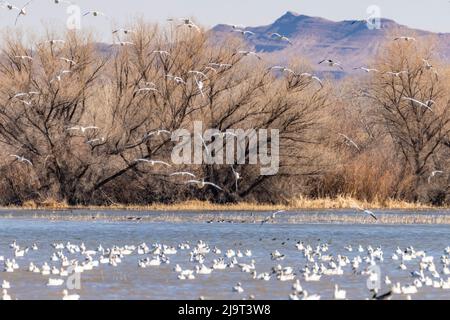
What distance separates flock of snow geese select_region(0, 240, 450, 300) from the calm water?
0.37 ft

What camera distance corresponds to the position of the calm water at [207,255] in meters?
20.3


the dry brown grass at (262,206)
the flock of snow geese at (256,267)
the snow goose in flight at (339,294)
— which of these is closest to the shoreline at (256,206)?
the dry brown grass at (262,206)

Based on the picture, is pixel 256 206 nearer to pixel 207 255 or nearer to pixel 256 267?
pixel 207 255

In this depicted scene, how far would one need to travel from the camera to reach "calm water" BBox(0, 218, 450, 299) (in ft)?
66.5

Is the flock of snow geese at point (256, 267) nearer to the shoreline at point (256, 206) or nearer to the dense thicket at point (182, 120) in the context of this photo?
the shoreline at point (256, 206)

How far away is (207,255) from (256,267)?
289 cm

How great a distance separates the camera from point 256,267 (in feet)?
81.3

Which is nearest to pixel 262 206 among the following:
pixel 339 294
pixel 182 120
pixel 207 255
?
pixel 182 120

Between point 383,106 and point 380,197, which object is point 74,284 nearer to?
point 380,197

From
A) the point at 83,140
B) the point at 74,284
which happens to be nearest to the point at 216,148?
the point at 83,140

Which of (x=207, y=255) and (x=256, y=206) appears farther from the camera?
(x=256, y=206)

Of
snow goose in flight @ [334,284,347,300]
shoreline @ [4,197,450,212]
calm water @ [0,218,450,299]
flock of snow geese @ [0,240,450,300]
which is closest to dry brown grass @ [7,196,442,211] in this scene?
shoreline @ [4,197,450,212]

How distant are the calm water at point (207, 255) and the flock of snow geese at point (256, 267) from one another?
11 cm

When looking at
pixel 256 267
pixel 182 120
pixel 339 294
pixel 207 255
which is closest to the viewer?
pixel 339 294
